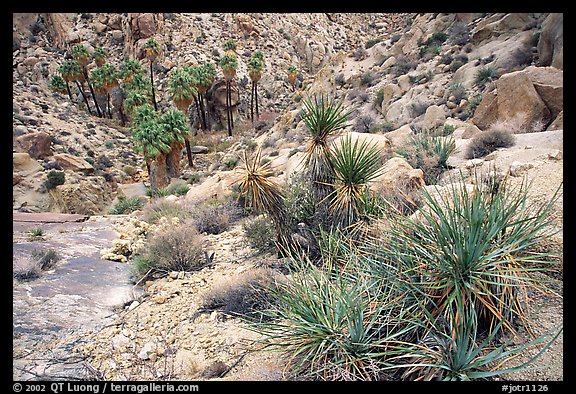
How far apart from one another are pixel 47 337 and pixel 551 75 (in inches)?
580

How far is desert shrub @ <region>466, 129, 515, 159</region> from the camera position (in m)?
8.50

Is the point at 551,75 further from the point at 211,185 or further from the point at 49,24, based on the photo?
the point at 49,24

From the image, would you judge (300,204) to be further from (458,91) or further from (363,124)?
(458,91)

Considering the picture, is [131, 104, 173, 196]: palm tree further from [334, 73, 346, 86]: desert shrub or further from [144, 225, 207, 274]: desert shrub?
[334, 73, 346, 86]: desert shrub

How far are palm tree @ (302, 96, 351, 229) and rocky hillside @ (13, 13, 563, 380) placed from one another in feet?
1.37

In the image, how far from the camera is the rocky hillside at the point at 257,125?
4.91 meters

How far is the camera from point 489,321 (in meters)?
3.06

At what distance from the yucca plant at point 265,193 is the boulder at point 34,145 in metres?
25.9

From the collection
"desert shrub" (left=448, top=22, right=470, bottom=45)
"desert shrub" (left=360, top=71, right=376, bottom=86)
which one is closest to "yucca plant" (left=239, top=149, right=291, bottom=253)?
"desert shrub" (left=448, top=22, right=470, bottom=45)

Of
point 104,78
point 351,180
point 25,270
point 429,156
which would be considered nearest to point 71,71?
point 104,78

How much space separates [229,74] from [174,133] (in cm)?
1318

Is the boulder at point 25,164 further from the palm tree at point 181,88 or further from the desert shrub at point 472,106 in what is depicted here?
the desert shrub at point 472,106

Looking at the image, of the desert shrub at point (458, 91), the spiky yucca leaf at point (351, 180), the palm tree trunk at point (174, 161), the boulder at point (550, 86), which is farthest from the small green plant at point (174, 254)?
the palm tree trunk at point (174, 161)
